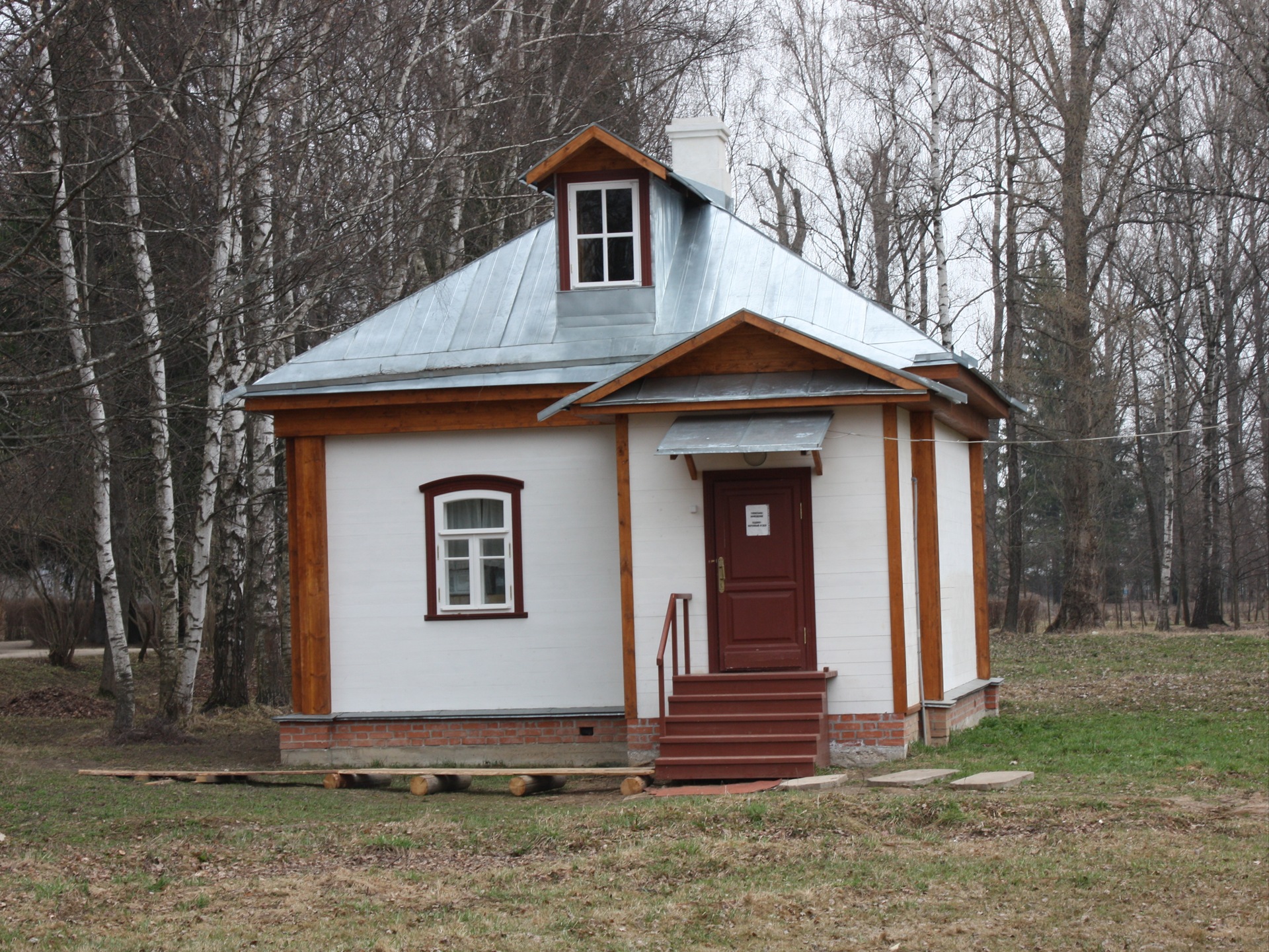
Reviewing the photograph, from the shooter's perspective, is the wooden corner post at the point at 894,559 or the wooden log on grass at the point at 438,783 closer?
the wooden log on grass at the point at 438,783

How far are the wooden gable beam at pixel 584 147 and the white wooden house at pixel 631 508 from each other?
4 cm

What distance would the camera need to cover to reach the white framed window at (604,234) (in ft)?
50.3

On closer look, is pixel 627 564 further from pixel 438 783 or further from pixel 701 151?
pixel 701 151

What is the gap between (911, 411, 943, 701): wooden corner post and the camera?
13727 millimetres

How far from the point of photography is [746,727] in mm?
12805

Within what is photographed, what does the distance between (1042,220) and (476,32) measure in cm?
1450

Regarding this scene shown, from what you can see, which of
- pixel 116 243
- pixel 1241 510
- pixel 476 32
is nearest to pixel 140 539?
pixel 116 243

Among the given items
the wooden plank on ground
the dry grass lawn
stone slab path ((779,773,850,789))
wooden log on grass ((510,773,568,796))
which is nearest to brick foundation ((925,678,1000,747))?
the dry grass lawn

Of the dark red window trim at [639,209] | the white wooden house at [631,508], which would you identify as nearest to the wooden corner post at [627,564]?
the white wooden house at [631,508]

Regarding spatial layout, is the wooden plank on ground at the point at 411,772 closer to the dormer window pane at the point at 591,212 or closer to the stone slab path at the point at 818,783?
the stone slab path at the point at 818,783

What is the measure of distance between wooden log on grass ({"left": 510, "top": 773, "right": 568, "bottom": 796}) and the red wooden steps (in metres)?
0.96

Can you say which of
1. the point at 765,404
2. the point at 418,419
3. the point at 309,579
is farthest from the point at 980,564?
the point at 309,579

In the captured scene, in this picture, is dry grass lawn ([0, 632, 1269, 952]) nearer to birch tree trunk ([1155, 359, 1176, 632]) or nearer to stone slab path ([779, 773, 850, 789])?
stone slab path ([779, 773, 850, 789])

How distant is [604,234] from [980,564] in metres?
5.76
